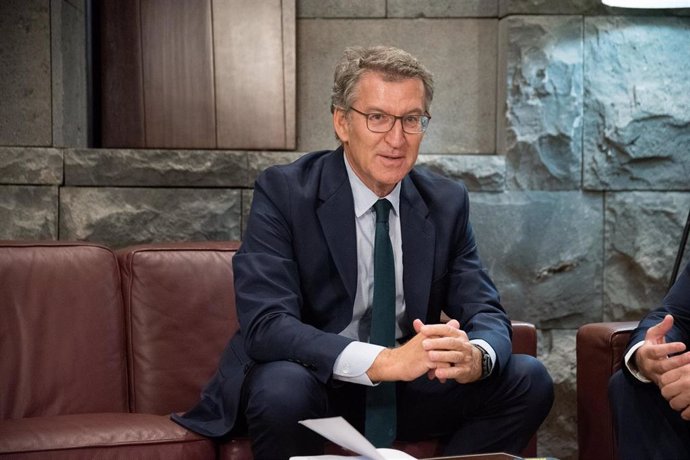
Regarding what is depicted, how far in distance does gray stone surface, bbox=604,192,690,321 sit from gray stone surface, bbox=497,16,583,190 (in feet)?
0.69

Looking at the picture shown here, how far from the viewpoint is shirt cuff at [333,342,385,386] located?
2.28 meters

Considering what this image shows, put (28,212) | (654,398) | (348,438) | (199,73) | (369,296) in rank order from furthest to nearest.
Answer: (199,73)
(28,212)
(369,296)
(654,398)
(348,438)

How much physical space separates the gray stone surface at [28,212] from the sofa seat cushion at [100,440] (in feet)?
3.57

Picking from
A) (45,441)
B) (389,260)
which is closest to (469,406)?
(389,260)

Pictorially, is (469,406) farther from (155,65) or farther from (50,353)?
(155,65)

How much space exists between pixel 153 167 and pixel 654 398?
80.2 inches

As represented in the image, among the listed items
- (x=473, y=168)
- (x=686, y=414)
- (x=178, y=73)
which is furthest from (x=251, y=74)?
(x=686, y=414)

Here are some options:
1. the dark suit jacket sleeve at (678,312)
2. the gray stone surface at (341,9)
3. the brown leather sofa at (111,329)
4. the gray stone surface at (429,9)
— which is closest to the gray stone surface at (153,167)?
the brown leather sofa at (111,329)

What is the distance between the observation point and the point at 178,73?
147 inches

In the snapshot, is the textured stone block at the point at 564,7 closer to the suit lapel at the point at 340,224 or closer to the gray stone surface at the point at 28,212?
the suit lapel at the point at 340,224

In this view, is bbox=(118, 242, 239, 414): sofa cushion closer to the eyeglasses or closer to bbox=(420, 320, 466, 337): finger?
the eyeglasses

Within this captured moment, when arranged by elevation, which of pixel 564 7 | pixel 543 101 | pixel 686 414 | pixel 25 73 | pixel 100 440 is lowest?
pixel 100 440

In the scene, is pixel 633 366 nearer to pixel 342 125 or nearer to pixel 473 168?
pixel 342 125

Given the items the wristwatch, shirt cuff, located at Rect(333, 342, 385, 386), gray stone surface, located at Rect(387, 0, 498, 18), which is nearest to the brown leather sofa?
the wristwatch
